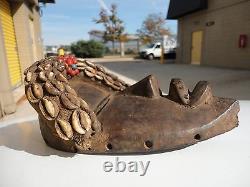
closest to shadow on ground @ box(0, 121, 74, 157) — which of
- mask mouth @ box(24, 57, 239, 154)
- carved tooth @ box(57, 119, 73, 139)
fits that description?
mask mouth @ box(24, 57, 239, 154)

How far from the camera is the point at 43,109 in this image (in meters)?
0.94

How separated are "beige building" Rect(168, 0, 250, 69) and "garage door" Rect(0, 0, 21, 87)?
28.2 feet

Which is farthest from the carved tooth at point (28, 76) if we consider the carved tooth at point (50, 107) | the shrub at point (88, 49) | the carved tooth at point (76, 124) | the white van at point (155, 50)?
the shrub at point (88, 49)

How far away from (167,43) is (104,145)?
875 inches

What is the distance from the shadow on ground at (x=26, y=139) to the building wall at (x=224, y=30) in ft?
32.8

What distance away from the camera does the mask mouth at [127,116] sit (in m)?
0.95

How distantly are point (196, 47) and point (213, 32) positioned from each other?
1.98 meters

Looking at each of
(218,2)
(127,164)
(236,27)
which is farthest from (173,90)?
(218,2)

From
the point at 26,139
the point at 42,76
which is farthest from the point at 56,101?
the point at 26,139

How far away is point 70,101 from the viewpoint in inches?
38.4

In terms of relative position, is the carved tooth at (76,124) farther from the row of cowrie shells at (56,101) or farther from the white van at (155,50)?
the white van at (155,50)

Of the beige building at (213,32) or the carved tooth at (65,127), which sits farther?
→ the beige building at (213,32)

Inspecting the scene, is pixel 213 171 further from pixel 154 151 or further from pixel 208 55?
pixel 208 55

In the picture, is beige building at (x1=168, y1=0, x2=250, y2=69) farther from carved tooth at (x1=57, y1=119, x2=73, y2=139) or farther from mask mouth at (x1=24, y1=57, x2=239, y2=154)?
carved tooth at (x1=57, y1=119, x2=73, y2=139)
